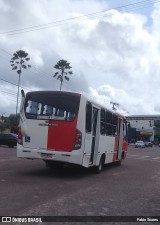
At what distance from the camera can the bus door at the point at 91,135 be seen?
14.2m

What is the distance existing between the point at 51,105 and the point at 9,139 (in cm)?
2450

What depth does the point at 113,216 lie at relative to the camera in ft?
26.2

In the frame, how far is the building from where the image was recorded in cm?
12306

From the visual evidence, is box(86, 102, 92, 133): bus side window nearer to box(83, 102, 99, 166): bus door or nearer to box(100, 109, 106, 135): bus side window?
box(83, 102, 99, 166): bus door

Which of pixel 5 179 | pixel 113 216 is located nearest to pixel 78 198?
pixel 113 216

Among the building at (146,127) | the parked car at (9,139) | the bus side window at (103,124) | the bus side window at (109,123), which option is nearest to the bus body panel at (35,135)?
the bus side window at (103,124)

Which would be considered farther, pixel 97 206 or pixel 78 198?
pixel 78 198

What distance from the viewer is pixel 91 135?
14.9 m

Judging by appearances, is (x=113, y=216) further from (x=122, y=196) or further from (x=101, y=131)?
(x=101, y=131)

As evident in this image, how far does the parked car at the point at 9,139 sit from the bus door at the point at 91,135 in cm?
2277

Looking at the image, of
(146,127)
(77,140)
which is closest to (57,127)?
(77,140)

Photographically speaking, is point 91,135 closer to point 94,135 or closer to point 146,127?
point 94,135

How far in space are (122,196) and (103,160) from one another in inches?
265

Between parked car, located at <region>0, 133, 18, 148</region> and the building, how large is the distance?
83.4 meters
